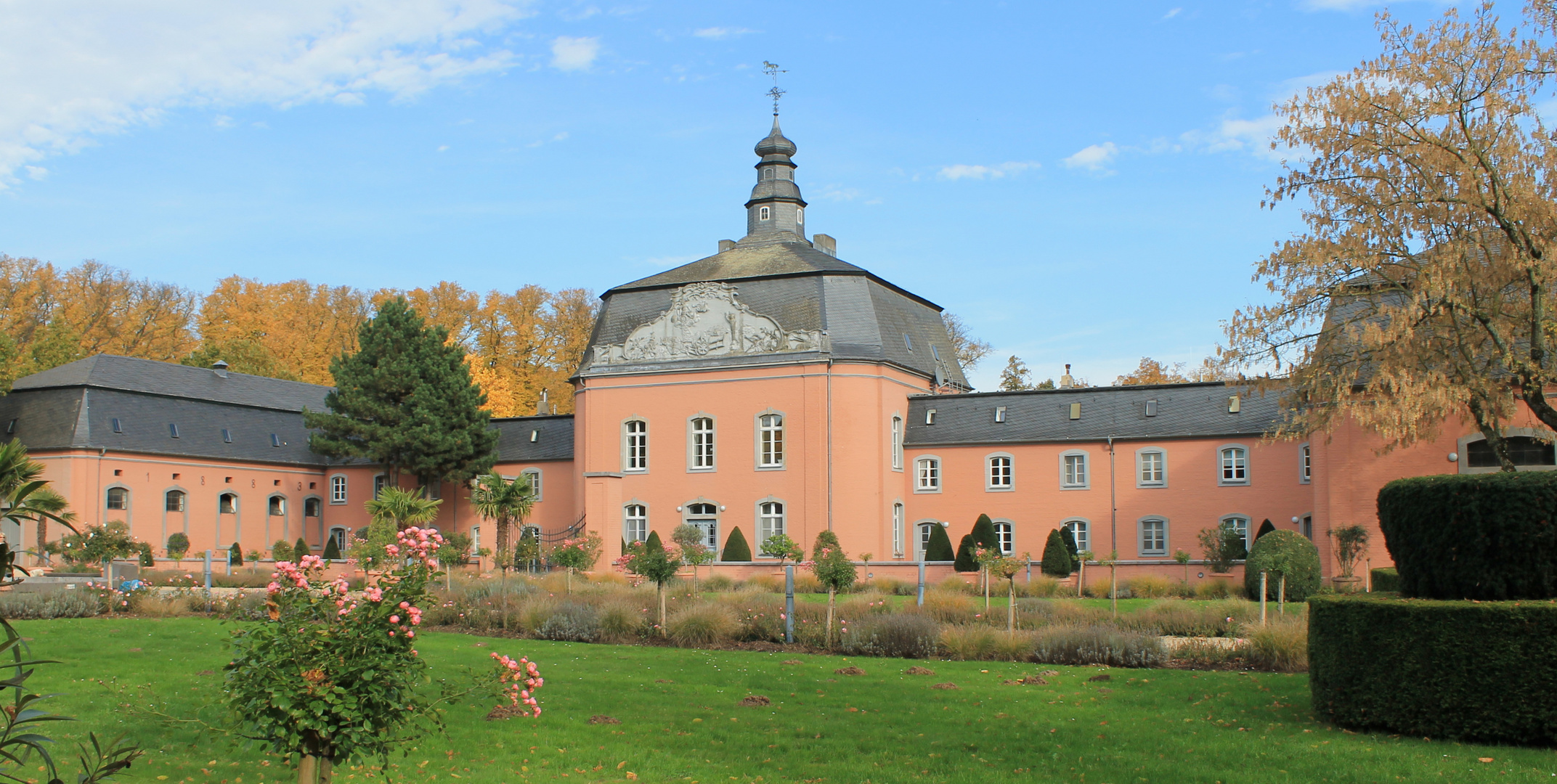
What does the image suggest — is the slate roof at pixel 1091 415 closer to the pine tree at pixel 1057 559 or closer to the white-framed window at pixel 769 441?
the white-framed window at pixel 769 441

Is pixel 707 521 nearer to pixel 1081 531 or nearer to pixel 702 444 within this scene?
pixel 702 444

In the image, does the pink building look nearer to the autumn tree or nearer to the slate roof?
the slate roof

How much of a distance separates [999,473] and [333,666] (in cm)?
2819

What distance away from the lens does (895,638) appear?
47.3ft

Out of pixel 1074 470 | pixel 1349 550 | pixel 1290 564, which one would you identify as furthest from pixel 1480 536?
pixel 1074 470

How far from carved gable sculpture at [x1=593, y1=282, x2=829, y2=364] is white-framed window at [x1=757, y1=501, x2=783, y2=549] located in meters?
4.20

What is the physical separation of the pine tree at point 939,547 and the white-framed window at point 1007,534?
61.1 inches

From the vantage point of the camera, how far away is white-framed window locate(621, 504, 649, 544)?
3316cm

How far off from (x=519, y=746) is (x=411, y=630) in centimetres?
357

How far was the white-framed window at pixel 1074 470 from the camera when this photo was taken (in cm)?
3112

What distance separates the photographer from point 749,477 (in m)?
32.3

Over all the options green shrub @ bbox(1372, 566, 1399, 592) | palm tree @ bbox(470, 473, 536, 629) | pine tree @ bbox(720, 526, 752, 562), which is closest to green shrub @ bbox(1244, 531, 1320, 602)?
green shrub @ bbox(1372, 566, 1399, 592)

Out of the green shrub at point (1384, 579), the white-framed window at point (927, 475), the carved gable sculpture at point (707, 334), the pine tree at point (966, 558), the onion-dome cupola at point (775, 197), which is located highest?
the onion-dome cupola at point (775, 197)

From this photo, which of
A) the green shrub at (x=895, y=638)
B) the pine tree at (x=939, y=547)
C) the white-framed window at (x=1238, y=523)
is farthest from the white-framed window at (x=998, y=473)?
the green shrub at (x=895, y=638)
